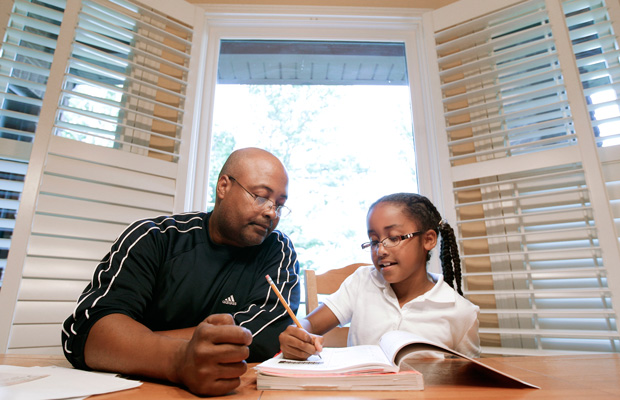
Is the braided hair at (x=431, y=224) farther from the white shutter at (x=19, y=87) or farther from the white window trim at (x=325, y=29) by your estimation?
the white shutter at (x=19, y=87)

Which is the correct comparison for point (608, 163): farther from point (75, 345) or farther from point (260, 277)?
point (75, 345)

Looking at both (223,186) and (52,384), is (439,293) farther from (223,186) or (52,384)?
(52,384)

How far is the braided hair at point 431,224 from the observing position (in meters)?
1.31

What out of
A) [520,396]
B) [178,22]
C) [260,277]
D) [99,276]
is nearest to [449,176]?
[260,277]

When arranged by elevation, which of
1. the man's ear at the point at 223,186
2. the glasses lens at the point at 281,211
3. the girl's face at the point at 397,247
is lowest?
the girl's face at the point at 397,247

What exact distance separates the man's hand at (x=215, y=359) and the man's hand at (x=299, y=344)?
0.59ft

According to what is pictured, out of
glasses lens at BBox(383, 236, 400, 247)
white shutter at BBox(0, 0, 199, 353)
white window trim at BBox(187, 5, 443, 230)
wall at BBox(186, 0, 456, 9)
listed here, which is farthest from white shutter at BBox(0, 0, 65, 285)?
glasses lens at BBox(383, 236, 400, 247)

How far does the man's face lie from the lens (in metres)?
1.17

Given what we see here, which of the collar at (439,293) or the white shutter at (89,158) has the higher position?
the white shutter at (89,158)

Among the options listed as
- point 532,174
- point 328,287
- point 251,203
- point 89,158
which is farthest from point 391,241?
point 89,158

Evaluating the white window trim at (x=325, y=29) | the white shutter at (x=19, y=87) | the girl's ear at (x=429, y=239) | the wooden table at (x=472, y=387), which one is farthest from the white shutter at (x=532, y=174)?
the white shutter at (x=19, y=87)

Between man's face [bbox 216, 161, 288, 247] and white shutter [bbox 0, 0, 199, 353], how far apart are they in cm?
66

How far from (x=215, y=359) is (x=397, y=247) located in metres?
0.83

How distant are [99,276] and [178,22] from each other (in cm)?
167
